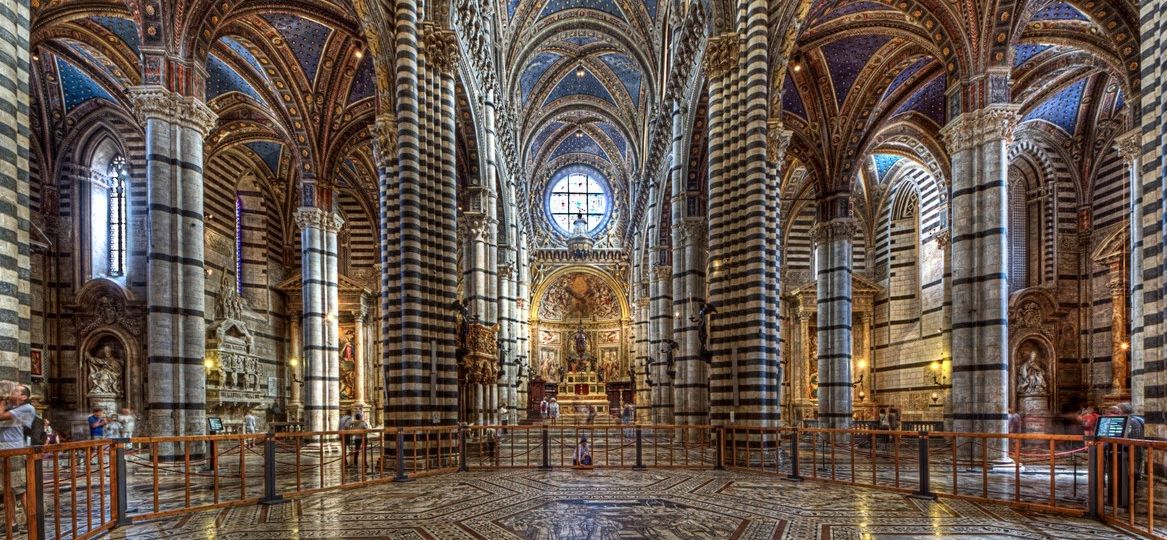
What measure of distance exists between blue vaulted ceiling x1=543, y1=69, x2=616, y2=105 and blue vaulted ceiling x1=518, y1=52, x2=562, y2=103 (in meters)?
1.76

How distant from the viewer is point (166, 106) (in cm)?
1378

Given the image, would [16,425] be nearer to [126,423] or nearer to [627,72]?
[126,423]

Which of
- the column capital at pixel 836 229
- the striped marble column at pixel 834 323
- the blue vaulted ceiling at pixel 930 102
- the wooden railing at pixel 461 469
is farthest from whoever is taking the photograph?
the column capital at pixel 836 229

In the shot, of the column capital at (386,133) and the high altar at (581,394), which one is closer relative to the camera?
the column capital at (386,133)

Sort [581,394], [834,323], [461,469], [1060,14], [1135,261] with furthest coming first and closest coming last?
[581,394]
[834,323]
[1060,14]
[1135,261]
[461,469]

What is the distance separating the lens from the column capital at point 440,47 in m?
14.8

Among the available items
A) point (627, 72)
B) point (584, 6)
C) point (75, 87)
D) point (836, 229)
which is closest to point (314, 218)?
point (75, 87)

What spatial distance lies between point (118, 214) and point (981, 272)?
2714 centimetres

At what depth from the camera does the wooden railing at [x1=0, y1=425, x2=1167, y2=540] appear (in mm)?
6676

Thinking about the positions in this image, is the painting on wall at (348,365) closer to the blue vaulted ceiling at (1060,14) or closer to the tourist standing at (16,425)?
the tourist standing at (16,425)

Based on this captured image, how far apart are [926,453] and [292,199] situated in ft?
94.6

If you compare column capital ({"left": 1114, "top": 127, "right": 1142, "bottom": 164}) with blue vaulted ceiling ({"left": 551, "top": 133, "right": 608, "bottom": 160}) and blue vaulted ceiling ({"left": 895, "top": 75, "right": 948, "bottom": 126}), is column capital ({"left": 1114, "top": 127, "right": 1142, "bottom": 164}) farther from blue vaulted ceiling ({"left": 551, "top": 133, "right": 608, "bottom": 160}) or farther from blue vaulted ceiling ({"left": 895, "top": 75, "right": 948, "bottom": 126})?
blue vaulted ceiling ({"left": 551, "top": 133, "right": 608, "bottom": 160})

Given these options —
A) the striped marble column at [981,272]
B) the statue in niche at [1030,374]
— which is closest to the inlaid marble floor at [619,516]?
the striped marble column at [981,272]

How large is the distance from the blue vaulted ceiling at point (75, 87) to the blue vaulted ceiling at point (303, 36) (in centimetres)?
652
